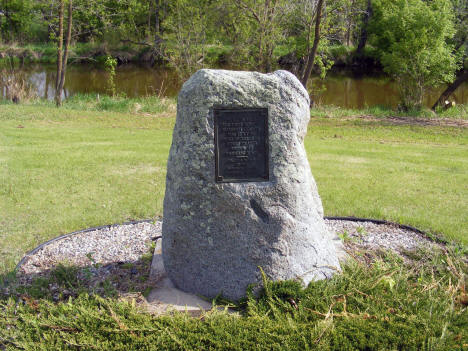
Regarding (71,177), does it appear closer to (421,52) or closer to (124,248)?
(124,248)

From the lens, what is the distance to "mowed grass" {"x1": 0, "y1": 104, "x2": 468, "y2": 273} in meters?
6.98

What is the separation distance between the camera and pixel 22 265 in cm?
550

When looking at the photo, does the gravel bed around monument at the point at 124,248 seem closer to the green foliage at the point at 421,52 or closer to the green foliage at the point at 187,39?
the green foliage at the point at 421,52

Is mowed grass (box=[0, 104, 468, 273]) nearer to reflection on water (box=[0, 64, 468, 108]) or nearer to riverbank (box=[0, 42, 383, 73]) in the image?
reflection on water (box=[0, 64, 468, 108])

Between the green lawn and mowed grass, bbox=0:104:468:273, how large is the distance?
0.03 meters

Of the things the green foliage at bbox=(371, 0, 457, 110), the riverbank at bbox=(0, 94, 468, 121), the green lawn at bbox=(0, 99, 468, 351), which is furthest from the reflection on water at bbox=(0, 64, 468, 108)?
the green lawn at bbox=(0, 99, 468, 351)

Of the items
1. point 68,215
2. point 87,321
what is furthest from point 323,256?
point 68,215

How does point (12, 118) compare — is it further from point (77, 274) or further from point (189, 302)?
point (189, 302)

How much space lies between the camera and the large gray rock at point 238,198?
434 centimetres

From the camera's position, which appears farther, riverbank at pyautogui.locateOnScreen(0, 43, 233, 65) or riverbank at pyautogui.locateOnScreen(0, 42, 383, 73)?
riverbank at pyautogui.locateOnScreen(0, 43, 233, 65)

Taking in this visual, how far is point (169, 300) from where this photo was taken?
447 cm

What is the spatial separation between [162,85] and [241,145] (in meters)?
18.8

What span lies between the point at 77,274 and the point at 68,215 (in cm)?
219

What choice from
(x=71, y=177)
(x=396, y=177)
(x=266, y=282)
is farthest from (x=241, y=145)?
(x=396, y=177)
